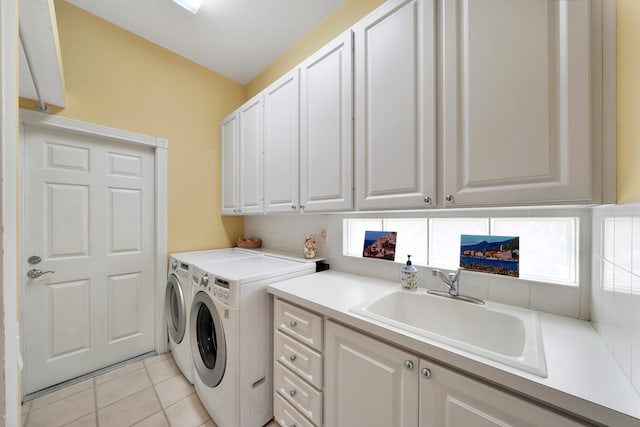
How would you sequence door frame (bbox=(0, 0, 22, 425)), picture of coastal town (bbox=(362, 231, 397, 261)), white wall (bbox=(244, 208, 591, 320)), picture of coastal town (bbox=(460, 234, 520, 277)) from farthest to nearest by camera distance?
picture of coastal town (bbox=(362, 231, 397, 261)) → picture of coastal town (bbox=(460, 234, 520, 277)) → white wall (bbox=(244, 208, 591, 320)) → door frame (bbox=(0, 0, 22, 425))

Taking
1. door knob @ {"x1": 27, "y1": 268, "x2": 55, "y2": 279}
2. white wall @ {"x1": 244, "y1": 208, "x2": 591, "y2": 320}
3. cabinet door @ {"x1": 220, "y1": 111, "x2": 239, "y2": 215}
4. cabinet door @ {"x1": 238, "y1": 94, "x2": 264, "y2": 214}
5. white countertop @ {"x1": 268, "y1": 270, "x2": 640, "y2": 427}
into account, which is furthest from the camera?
cabinet door @ {"x1": 220, "y1": 111, "x2": 239, "y2": 215}

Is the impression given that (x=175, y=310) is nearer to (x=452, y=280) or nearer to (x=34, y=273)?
(x=34, y=273)

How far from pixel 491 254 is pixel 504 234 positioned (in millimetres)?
133

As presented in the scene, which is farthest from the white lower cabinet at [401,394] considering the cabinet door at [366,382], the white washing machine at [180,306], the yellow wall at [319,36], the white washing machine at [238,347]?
the yellow wall at [319,36]

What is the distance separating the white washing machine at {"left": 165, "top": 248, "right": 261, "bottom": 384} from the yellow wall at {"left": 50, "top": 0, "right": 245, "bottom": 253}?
1.32 feet

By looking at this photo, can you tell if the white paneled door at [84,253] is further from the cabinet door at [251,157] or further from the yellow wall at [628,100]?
the yellow wall at [628,100]

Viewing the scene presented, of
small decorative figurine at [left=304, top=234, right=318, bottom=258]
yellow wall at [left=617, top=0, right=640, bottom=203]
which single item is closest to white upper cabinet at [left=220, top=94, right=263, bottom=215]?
small decorative figurine at [left=304, top=234, right=318, bottom=258]

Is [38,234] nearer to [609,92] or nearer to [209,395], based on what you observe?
[209,395]

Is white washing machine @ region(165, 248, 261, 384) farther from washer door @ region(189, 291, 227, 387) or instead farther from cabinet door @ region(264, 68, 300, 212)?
cabinet door @ region(264, 68, 300, 212)

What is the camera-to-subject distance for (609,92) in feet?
2.43

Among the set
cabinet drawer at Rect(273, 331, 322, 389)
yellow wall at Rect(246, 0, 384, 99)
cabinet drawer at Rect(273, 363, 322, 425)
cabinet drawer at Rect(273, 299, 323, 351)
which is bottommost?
cabinet drawer at Rect(273, 363, 322, 425)

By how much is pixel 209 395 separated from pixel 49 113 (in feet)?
7.66

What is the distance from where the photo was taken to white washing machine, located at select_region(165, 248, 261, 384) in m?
1.83

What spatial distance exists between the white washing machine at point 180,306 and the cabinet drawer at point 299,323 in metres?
0.85
